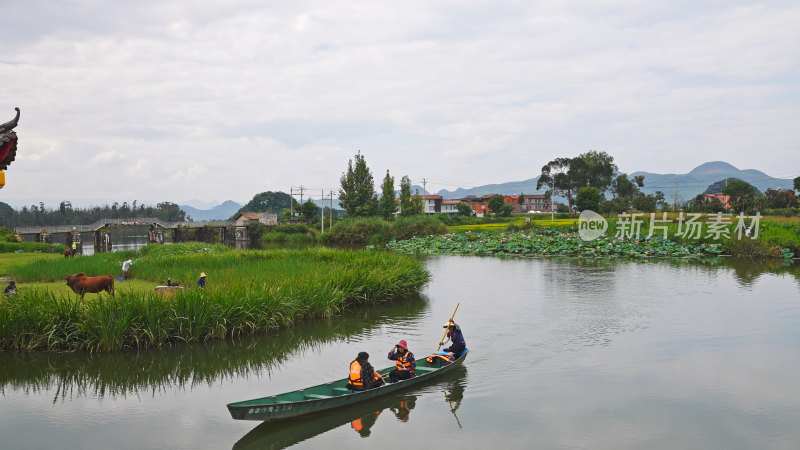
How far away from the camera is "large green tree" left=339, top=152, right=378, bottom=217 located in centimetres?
7831

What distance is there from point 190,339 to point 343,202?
6421cm

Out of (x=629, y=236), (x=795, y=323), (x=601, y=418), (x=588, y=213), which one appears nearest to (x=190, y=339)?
(x=601, y=418)

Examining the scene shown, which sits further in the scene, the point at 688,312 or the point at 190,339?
the point at 688,312

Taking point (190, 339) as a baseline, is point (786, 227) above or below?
above

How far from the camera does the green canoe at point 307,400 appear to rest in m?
9.41

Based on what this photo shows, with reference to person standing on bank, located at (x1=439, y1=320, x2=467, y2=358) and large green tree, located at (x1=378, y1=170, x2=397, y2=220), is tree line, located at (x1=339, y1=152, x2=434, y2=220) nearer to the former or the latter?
large green tree, located at (x1=378, y1=170, x2=397, y2=220)

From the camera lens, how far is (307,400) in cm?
997

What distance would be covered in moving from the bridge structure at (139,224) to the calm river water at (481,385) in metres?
51.0

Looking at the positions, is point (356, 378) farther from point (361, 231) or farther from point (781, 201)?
point (781, 201)

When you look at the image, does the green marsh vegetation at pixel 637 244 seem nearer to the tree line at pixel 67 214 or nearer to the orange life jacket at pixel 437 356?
the orange life jacket at pixel 437 356

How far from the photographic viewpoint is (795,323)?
1831 centimetres

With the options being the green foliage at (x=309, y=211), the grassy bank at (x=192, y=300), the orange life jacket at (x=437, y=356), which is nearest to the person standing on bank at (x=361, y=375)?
the orange life jacket at (x=437, y=356)

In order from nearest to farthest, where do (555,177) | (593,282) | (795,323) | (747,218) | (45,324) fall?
1. (45,324)
2. (795,323)
3. (593,282)
4. (747,218)
5. (555,177)

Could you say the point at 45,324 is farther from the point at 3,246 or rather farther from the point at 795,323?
the point at 3,246
